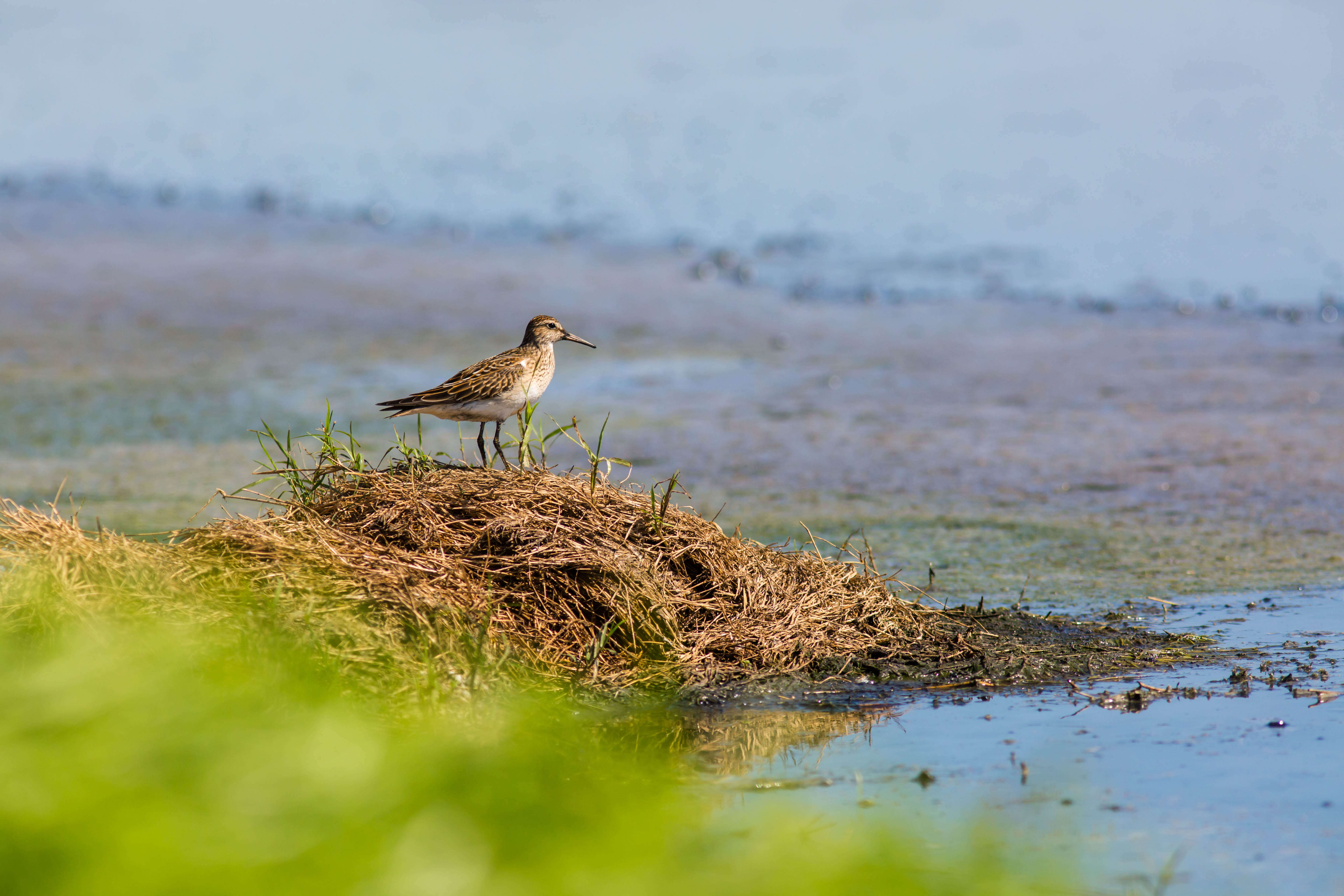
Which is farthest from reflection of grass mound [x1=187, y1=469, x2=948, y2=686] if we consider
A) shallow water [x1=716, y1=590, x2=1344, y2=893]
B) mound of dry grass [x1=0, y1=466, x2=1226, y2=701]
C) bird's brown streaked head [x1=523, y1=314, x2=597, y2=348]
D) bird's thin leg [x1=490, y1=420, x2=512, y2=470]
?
bird's brown streaked head [x1=523, y1=314, x2=597, y2=348]

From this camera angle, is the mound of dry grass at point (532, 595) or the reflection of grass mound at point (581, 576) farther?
the reflection of grass mound at point (581, 576)

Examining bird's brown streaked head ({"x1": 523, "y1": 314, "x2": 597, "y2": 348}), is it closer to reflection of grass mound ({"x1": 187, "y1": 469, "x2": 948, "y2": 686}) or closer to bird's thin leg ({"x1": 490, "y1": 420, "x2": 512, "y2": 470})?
bird's thin leg ({"x1": 490, "y1": 420, "x2": 512, "y2": 470})

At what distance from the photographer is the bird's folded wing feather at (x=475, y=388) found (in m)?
6.74

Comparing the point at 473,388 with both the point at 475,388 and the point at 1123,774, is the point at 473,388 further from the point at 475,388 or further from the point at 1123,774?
the point at 1123,774

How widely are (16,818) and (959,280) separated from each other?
53.5ft

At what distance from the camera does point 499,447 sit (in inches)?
265

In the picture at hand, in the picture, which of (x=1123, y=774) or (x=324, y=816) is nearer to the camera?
(x=324, y=816)

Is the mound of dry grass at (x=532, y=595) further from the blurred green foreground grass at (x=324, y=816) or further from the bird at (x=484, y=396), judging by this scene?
the blurred green foreground grass at (x=324, y=816)

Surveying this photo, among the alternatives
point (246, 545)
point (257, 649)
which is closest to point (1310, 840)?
point (257, 649)

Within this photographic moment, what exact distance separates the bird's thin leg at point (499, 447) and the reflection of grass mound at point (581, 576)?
112 mm

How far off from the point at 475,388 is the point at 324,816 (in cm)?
488

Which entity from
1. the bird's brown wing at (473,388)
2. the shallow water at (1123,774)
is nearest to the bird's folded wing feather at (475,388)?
the bird's brown wing at (473,388)

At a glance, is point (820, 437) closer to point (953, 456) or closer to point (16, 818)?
point (953, 456)

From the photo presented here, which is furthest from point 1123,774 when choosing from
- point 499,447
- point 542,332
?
point 542,332
